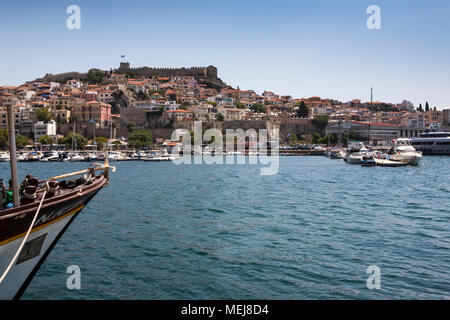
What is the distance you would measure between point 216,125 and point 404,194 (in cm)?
5822

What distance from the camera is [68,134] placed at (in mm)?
69688

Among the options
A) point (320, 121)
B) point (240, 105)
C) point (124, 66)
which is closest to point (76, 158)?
point (240, 105)

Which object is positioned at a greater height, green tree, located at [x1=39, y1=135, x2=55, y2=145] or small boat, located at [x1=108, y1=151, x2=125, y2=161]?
green tree, located at [x1=39, y1=135, x2=55, y2=145]

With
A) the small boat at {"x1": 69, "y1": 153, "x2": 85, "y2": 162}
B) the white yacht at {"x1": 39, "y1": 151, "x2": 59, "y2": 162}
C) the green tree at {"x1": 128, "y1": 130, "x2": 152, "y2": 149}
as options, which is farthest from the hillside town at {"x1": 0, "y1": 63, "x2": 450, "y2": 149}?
the white yacht at {"x1": 39, "y1": 151, "x2": 59, "y2": 162}

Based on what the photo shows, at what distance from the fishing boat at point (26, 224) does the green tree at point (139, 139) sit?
211 feet

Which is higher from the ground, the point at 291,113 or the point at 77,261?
the point at 291,113

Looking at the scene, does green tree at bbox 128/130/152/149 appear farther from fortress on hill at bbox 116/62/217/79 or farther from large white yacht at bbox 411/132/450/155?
large white yacht at bbox 411/132/450/155

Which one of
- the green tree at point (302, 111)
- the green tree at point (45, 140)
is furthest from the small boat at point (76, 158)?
the green tree at point (302, 111)

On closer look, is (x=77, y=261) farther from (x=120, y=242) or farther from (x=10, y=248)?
(x=10, y=248)

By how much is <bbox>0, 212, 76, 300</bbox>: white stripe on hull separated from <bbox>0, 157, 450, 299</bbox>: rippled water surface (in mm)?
688

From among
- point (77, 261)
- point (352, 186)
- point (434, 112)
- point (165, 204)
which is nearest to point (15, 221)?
point (77, 261)

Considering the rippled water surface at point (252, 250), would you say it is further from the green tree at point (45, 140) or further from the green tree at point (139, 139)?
the green tree at point (45, 140)

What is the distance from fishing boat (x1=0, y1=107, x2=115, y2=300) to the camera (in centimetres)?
533

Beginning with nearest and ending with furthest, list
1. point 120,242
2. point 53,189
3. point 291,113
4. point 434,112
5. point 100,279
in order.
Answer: point 53,189 < point 100,279 < point 120,242 < point 291,113 < point 434,112
